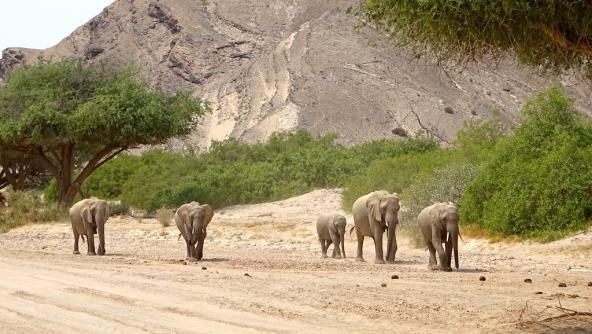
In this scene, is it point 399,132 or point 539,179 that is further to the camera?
point 399,132

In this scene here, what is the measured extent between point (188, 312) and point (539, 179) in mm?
13968

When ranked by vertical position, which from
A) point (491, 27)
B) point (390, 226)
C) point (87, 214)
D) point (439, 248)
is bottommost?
point (439, 248)

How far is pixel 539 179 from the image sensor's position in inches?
947

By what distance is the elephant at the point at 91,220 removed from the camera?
81.6 ft

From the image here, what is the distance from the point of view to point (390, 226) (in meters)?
21.2

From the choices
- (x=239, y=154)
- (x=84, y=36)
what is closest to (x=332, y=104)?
(x=239, y=154)

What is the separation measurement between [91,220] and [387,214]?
26.6 ft

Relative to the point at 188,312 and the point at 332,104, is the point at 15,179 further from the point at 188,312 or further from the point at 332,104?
the point at 188,312

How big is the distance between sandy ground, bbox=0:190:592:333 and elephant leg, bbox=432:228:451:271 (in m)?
0.38

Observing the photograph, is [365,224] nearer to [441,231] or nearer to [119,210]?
[441,231]

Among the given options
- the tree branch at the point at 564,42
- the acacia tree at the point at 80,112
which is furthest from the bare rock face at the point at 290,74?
the tree branch at the point at 564,42

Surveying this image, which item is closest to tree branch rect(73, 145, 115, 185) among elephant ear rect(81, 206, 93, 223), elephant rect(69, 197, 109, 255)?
elephant rect(69, 197, 109, 255)

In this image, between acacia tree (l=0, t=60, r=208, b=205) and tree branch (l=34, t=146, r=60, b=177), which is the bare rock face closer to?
tree branch (l=34, t=146, r=60, b=177)

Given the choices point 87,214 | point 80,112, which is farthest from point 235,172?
point 87,214
